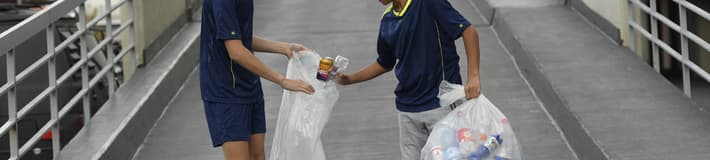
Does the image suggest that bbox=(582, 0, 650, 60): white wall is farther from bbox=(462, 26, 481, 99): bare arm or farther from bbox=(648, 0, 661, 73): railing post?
bbox=(462, 26, 481, 99): bare arm

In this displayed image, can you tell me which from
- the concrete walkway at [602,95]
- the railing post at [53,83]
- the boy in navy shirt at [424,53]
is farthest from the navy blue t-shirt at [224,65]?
the concrete walkway at [602,95]

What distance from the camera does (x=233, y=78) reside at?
534cm

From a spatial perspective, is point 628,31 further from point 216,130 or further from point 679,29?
point 216,130

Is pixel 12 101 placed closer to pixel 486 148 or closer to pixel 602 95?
pixel 486 148

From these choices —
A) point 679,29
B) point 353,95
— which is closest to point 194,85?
point 353,95

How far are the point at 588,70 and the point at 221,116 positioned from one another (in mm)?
3930

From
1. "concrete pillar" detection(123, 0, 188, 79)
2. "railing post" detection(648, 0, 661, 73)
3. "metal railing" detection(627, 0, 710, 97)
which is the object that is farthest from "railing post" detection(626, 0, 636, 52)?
"concrete pillar" detection(123, 0, 188, 79)

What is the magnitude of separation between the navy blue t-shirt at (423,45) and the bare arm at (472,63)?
0.04 metres

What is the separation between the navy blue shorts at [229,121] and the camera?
5371 millimetres

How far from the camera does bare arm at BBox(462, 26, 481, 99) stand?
517 centimetres

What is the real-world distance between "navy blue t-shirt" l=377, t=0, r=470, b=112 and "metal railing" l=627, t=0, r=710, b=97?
2690mm

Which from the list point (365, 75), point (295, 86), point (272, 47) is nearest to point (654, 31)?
point (365, 75)

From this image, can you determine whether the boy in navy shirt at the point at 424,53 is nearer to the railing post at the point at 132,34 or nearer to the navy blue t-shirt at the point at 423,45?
the navy blue t-shirt at the point at 423,45

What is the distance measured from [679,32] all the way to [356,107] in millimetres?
2400
